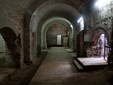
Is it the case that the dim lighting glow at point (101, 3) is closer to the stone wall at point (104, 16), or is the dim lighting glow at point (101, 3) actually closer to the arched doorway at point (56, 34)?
the stone wall at point (104, 16)

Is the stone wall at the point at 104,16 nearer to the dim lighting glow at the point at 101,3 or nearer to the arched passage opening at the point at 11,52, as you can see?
the dim lighting glow at the point at 101,3

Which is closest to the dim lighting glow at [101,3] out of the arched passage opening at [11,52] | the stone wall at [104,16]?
the stone wall at [104,16]

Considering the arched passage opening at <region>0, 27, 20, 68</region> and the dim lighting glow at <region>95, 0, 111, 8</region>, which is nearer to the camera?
the dim lighting glow at <region>95, 0, 111, 8</region>

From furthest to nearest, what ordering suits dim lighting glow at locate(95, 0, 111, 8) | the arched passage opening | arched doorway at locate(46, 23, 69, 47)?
arched doorway at locate(46, 23, 69, 47), the arched passage opening, dim lighting glow at locate(95, 0, 111, 8)

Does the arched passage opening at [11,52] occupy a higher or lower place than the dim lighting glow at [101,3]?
lower

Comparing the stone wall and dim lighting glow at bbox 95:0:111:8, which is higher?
dim lighting glow at bbox 95:0:111:8

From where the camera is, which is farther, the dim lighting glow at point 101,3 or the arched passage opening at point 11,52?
the arched passage opening at point 11,52

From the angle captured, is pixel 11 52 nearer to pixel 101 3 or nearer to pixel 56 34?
pixel 101 3

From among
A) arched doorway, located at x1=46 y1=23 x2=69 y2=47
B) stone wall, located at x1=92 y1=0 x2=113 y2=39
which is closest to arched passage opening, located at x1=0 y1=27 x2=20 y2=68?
stone wall, located at x1=92 y1=0 x2=113 y2=39

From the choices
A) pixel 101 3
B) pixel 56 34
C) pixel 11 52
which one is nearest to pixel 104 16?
pixel 101 3

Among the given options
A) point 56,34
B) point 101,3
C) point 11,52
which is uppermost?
point 101,3

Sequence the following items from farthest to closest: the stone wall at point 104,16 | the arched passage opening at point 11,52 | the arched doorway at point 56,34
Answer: the arched doorway at point 56,34, the arched passage opening at point 11,52, the stone wall at point 104,16

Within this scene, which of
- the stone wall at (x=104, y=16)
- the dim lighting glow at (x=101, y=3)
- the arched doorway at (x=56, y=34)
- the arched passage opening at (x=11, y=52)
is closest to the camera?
the stone wall at (x=104, y=16)

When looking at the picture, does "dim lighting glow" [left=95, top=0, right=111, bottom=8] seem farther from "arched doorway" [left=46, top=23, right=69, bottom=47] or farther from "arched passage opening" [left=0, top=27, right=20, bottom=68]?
"arched doorway" [left=46, top=23, right=69, bottom=47]
